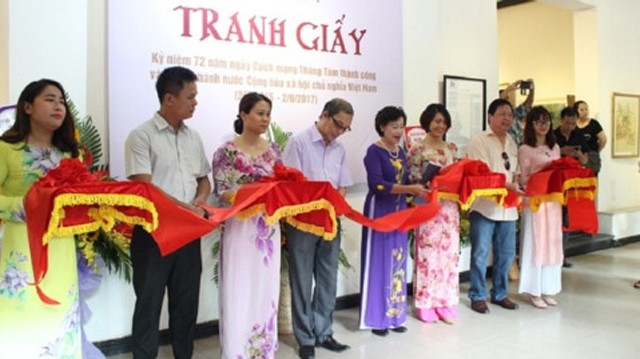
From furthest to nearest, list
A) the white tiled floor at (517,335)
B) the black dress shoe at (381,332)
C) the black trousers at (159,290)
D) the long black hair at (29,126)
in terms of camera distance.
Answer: the black dress shoe at (381,332), the white tiled floor at (517,335), the black trousers at (159,290), the long black hair at (29,126)

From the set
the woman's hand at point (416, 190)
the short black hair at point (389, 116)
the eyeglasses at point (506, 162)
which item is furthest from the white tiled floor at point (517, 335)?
the short black hair at point (389, 116)

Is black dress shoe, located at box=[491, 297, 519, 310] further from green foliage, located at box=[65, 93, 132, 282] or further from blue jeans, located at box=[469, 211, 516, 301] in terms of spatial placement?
green foliage, located at box=[65, 93, 132, 282]

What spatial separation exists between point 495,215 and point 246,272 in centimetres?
213

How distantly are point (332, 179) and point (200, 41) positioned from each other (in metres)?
1.21

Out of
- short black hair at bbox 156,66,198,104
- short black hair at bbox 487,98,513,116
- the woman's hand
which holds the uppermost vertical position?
short black hair at bbox 487,98,513,116

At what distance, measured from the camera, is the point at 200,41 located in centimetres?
348

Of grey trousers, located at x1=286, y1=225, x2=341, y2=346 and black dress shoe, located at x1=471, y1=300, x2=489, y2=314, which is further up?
grey trousers, located at x1=286, y1=225, x2=341, y2=346

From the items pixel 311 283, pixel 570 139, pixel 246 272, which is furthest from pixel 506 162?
pixel 246 272

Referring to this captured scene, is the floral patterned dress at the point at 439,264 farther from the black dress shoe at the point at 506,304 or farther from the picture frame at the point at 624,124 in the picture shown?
the picture frame at the point at 624,124

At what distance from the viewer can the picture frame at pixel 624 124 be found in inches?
278

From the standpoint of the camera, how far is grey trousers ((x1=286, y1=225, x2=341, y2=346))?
10.4 feet

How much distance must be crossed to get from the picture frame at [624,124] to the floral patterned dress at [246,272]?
584 cm

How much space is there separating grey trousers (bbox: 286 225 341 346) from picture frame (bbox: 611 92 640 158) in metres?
5.34

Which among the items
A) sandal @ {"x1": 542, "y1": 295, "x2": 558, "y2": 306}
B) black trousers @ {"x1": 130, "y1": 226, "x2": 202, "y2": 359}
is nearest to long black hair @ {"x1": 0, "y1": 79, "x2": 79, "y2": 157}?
black trousers @ {"x1": 130, "y1": 226, "x2": 202, "y2": 359}
